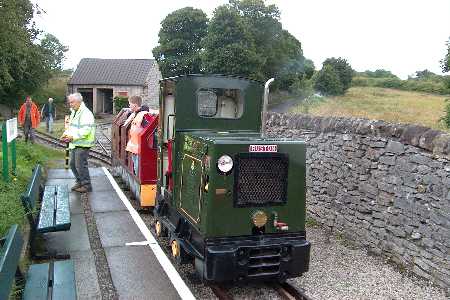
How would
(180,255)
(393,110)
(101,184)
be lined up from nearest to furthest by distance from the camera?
(180,255), (101,184), (393,110)

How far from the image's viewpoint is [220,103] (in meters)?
6.40

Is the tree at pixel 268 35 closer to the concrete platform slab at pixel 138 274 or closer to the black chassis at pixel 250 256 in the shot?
the concrete platform slab at pixel 138 274

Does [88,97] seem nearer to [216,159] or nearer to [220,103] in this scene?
[220,103]

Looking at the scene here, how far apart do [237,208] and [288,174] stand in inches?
27.6

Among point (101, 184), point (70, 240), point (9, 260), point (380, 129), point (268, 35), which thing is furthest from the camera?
point (268, 35)

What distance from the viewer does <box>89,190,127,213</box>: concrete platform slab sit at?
8.45 metres

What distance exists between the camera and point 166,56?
4791 cm

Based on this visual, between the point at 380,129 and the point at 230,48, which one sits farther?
the point at 230,48

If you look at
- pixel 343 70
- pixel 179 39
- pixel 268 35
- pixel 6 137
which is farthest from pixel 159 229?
pixel 179 39

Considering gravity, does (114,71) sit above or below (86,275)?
above

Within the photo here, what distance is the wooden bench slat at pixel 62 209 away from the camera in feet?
19.2

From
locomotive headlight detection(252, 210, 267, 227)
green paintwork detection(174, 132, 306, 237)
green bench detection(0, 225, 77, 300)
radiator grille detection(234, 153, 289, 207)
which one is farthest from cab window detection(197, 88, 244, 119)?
green bench detection(0, 225, 77, 300)

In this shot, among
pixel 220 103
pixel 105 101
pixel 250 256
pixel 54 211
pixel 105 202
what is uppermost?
pixel 105 101

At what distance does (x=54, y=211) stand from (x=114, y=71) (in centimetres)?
3402
